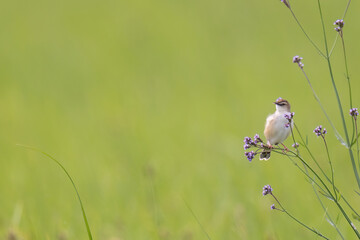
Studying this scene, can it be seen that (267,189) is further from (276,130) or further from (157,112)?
(157,112)

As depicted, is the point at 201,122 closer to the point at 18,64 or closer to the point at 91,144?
the point at 91,144

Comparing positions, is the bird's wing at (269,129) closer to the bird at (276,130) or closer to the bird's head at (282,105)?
the bird at (276,130)

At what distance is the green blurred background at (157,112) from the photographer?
18.3 ft

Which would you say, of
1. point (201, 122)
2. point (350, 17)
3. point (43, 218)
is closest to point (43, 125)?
point (201, 122)

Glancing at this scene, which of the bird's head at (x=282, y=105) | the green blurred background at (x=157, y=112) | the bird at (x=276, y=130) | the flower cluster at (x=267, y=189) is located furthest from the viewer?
the green blurred background at (x=157, y=112)

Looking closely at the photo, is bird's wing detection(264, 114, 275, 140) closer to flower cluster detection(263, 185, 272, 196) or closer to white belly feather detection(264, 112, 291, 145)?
white belly feather detection(264, 112, 291, 145)

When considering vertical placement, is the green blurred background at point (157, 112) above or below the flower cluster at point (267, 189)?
above

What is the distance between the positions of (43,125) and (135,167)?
276cm

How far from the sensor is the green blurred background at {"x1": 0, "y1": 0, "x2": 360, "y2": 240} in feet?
18.3

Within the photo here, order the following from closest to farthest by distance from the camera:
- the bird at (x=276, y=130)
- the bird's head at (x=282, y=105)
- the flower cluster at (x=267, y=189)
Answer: the flower cluster at (x=267, y=189) < the bird at (x=276, y=130) < the bird's head at (x=282, y=105)

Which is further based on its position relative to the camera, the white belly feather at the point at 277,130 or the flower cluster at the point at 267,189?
the white belly feather at the point at 277,130

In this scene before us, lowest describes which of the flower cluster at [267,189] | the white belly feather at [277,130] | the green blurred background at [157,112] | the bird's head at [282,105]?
the flower cluster at [267,189]

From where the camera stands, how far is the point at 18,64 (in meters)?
12.9

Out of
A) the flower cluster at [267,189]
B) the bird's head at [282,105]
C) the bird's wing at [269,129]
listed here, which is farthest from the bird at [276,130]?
the flower cluster at [267,189]
